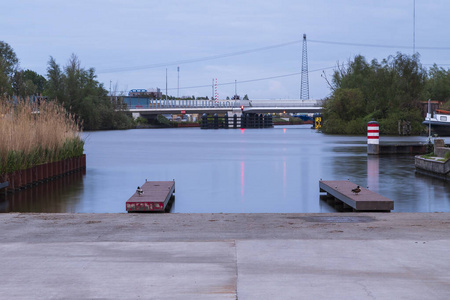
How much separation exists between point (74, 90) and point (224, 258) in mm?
102377

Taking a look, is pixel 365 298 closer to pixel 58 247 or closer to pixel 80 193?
pixel 58 247

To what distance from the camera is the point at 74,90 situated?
345 feet

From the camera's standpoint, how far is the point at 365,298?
17.0ft

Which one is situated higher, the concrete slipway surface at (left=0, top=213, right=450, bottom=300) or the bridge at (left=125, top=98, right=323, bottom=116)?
the bridge at (left=125, top=98, right=323, bottom=116)

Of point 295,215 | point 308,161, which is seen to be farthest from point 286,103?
point 295,215

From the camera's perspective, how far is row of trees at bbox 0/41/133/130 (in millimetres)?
103875

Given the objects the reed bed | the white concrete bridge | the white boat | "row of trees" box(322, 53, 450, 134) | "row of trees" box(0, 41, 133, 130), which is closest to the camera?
the reed bed

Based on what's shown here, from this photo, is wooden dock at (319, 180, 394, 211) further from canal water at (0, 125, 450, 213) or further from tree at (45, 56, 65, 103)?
tree at (45, 56, 65, 103)

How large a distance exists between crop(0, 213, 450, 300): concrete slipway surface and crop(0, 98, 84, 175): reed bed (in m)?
7.07

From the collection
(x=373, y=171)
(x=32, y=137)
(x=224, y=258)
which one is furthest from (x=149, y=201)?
(x=373, y=171)

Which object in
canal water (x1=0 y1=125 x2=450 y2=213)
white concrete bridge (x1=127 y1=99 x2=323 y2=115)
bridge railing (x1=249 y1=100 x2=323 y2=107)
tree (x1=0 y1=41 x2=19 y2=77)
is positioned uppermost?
tree (x1=0 y1=41 x2=19 y2=77)

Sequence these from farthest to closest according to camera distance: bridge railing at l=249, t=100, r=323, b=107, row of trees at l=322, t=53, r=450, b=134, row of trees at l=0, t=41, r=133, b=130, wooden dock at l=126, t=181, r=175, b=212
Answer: bridge railing at l=249, t=100, r=323, b=107 → row of trees at l=0, t=41, r=133, b=130 → row of trees at l=322, t=53, r=450, b=134 → wooden dock at l=126, t=181, r=175, b=212

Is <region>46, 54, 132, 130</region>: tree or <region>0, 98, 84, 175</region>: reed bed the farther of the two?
<region>46, 54, 132, 130</region>: tree

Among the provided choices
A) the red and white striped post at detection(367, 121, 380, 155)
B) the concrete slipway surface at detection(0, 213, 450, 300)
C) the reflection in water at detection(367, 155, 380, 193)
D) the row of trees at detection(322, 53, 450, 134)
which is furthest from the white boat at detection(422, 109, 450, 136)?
the concrete slipway surface at detection(0, 213, 450, 300)
